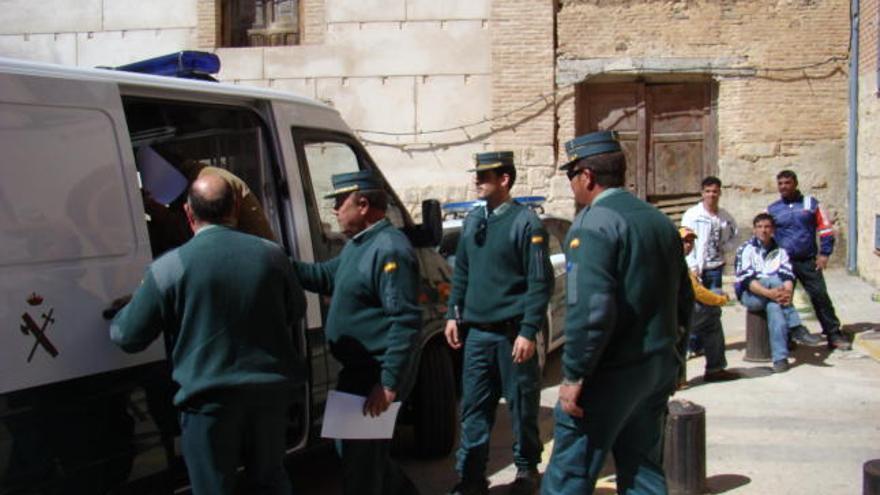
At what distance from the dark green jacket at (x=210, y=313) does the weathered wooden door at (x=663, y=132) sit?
1156 cm

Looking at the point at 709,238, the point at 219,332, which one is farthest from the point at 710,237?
the point at 219,332

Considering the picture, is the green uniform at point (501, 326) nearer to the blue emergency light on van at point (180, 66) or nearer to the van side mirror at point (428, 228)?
the van side mirror at point (428, 228)

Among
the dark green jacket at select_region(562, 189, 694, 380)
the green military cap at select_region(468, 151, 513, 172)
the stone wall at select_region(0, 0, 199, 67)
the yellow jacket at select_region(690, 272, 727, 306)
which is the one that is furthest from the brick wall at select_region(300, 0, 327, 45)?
the dark green jacket at select_region(562, 189, 694, 380)

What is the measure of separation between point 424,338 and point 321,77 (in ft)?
33.5

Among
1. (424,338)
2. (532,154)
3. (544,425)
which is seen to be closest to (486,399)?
(424,338)

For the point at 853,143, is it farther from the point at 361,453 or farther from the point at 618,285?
the point at 361,453

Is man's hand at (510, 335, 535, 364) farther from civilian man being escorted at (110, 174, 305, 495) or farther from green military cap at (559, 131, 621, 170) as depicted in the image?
civilian man being escorted at (110, 174, 305, 495)

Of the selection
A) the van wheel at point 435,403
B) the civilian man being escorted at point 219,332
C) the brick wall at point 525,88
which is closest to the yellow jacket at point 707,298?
the van wheel at point 435,403

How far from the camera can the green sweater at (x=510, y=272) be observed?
474cm

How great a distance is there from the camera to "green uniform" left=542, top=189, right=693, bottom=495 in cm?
342

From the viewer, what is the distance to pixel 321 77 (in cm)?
1474

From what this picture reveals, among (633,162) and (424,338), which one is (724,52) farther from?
(424,338)

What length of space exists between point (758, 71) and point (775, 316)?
22.7ft

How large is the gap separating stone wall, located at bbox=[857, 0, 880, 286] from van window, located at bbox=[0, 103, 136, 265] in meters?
11.1
